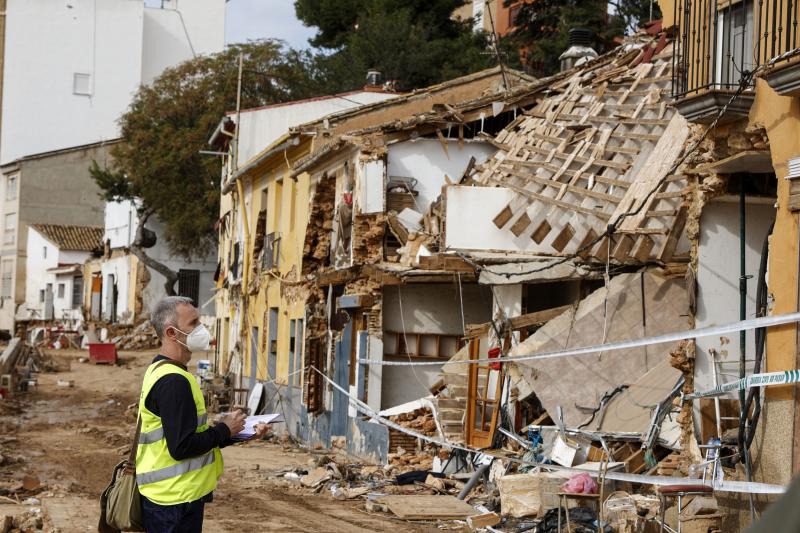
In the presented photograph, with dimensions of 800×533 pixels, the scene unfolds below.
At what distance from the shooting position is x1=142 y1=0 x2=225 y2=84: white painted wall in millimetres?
64625

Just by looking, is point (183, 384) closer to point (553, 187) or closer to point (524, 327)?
point (524, 327)

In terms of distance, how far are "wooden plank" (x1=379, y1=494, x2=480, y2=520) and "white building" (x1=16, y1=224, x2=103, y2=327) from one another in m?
47.1

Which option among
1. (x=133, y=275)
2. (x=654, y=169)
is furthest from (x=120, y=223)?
(x=654, y=169)

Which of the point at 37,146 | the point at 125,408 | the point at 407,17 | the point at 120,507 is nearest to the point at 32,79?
the point at 37,146

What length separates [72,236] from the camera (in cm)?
6197

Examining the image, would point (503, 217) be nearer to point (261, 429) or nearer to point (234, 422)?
point (261, 429)

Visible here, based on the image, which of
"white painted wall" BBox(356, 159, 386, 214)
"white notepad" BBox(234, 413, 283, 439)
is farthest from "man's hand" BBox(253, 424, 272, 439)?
"white painted wall" BBox(356, 159, 386, 214)

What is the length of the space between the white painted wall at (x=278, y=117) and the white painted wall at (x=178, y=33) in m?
32.3

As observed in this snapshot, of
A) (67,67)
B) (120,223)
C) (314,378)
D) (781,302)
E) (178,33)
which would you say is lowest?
(314,378)

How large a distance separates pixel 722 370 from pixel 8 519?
23.5 feet

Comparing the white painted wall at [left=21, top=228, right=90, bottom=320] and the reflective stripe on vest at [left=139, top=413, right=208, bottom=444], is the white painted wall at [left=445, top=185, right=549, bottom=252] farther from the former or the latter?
the white painted wall at [left=21, top=228, right=90, bottom=320]

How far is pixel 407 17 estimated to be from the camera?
42188 mm

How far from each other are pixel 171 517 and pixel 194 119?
42241 millimetres

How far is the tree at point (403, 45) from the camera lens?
41.1m
